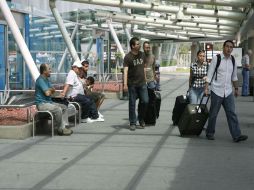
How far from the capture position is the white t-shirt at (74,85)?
12797mm

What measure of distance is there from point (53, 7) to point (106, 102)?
145 inches

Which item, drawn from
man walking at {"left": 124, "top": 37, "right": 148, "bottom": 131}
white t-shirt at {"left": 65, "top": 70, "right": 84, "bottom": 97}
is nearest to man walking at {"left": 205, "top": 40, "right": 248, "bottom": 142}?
man walking at {"left": 124, "top": 37, "right": 148, "bottom": 131}

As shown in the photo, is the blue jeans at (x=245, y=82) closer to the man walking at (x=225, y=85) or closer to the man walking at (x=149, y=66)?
the man walking at (x=149, y=66)

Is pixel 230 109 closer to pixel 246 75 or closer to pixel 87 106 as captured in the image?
pixel 87 106

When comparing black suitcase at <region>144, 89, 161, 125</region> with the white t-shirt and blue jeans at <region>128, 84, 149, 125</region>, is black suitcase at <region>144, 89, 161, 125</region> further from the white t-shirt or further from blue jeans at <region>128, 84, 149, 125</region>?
the white t-shirt

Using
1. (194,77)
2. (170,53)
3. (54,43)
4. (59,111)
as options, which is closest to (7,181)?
(59,111)

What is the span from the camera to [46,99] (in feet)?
36.8

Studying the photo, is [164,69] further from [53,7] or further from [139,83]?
[139,83]

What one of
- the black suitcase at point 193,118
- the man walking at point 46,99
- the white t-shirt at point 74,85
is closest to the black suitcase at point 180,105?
the black suitcase at point 193,118

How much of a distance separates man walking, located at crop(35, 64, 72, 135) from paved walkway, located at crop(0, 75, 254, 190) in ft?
1.03

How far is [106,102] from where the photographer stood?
1959 centimetres

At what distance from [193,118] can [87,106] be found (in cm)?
306

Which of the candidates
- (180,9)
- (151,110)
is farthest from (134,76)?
(180,9)

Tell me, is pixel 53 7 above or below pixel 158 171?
above
